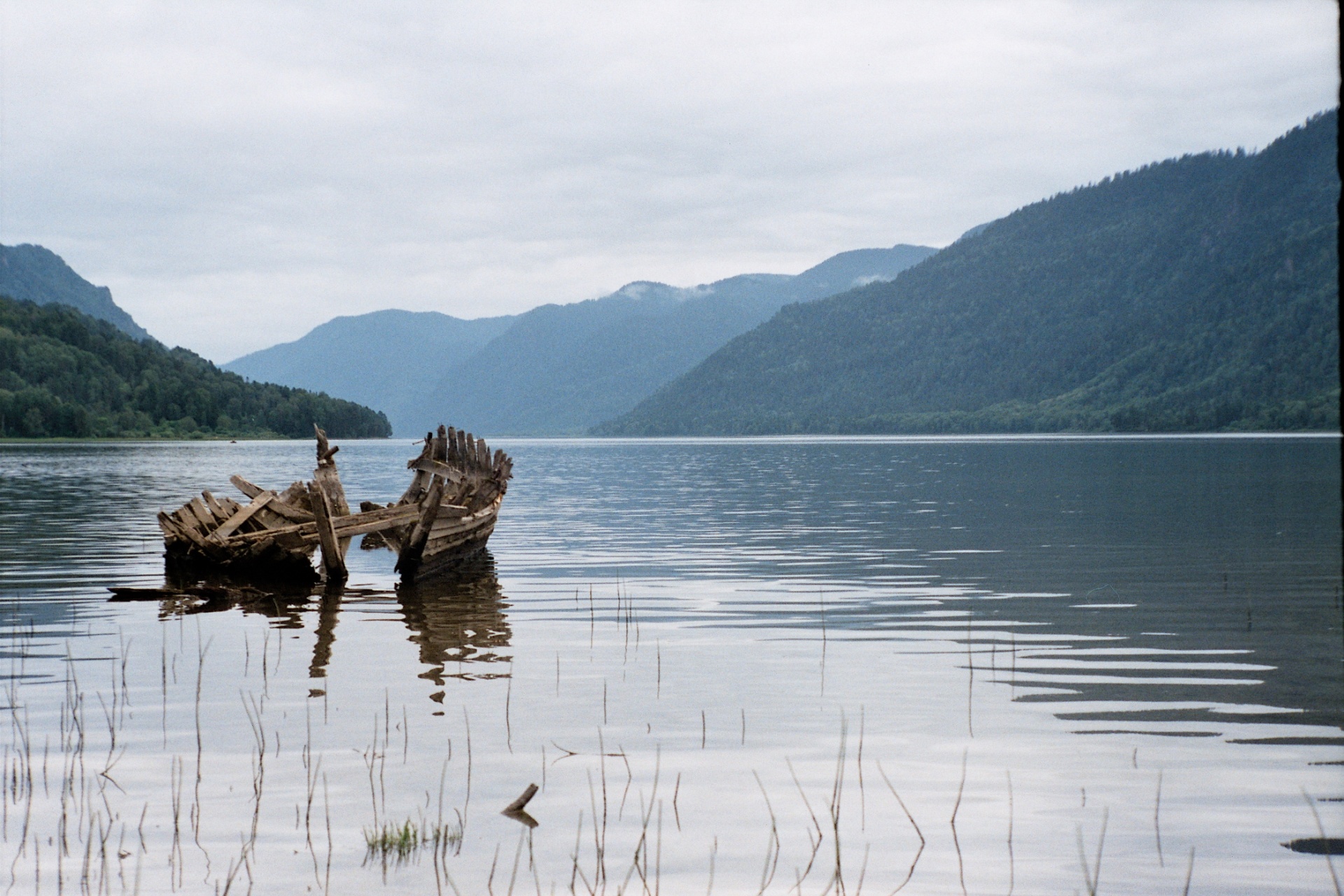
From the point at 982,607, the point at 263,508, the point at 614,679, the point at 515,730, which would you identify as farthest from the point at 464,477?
the point at 515,730

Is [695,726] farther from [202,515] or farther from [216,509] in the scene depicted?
[216,509]

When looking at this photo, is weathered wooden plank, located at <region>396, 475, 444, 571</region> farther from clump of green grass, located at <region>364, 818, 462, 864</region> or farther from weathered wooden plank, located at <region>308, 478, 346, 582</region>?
clump of green grass, located at <region>364, 818, 462, 864</region>

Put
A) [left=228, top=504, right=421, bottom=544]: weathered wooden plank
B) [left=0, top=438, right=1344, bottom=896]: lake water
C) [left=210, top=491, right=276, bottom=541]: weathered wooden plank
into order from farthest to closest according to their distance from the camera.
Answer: [left=210, top=491, right=276, bottom=541]: weathered wooden plank, [left=228, top=504, right=421, bottom=544]: weathered wooden plank, [left=0, top=438, right=1344, bottom=896]: lake water

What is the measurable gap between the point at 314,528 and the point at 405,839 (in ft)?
67.7

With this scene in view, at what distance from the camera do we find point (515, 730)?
42.8ft

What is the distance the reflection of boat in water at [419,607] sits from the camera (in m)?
17.6

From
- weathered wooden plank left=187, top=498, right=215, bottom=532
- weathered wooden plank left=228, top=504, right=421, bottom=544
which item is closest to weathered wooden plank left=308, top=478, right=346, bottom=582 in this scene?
weathered wooden plank left=228, top=504, right=421, bottom=544

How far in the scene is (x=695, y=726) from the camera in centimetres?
1339

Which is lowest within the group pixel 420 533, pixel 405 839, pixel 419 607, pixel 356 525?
pixel 419 607

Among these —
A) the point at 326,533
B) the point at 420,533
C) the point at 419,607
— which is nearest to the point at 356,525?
the point at 326,533

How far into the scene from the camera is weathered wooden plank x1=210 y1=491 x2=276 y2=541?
28.3 meters

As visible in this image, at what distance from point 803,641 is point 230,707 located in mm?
8701

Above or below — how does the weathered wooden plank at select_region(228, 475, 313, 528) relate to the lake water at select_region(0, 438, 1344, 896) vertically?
above

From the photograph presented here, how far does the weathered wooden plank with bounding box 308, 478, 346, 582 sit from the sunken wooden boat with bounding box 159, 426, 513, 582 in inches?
0.8
